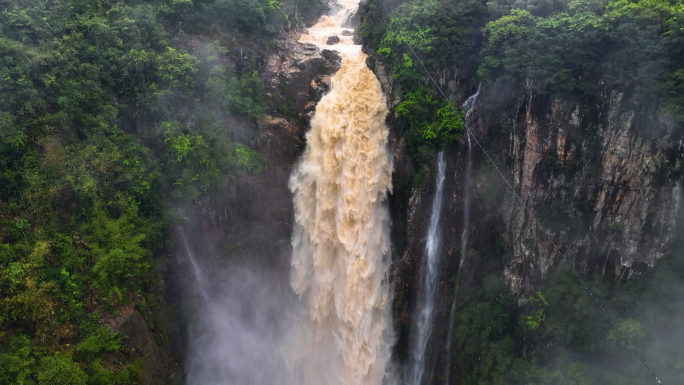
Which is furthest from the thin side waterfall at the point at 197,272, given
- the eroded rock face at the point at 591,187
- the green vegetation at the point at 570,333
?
the eroded rock face at the point at 591,187

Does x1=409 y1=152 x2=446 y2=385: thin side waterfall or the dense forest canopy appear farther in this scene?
x1=409 y1=152 x2=446 y2=385: thin side waterfall

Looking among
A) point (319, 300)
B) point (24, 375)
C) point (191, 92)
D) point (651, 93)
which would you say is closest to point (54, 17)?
point (191, 92)

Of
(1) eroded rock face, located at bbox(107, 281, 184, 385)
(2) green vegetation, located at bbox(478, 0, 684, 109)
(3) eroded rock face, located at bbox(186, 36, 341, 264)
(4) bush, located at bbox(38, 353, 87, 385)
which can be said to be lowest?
(1) eroded rock face, located at bbox(107, 281, 184, 385)

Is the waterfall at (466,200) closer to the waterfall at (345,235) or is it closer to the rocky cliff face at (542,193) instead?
the rocky cliff face at (542,193)

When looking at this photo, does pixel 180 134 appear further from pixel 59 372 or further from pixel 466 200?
pixel 466 200

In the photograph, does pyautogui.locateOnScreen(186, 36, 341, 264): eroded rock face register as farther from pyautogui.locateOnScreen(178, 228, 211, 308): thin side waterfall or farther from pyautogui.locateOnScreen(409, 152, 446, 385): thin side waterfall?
pyautogui.locateOnScreen(409, 152, 446, 385): thin side waterfall

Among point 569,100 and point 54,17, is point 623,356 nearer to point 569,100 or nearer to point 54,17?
point 569,100

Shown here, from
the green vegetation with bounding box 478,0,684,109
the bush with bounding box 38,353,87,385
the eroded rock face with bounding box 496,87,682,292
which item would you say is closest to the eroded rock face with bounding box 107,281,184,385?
the bush with bounding box 38,353,87,385
